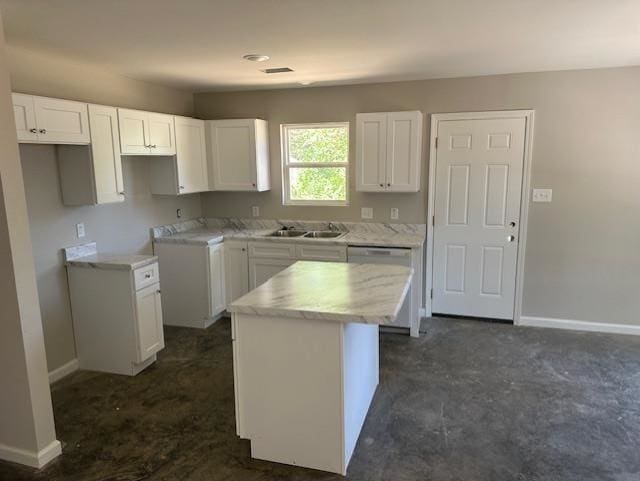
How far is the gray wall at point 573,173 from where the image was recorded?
402 cm

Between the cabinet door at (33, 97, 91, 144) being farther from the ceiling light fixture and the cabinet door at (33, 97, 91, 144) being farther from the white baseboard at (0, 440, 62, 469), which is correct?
the white baseboard at (0, 440, 62, 469)

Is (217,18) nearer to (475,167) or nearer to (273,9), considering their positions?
(273,9)

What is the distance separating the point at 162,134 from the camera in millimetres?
4180

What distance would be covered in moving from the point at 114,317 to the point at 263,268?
1527 millimetres

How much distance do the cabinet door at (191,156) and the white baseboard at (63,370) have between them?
1.81 meters

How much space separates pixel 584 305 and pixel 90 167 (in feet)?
14.9

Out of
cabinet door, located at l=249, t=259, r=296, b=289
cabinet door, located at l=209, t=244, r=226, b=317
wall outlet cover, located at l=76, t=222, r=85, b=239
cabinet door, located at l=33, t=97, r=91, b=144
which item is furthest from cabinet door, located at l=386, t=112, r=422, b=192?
wall outlet cover, located at l=76, t=222, r=85, b=239

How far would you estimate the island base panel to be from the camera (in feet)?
7.58

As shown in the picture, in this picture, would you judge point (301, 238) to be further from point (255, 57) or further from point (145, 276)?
point (255, 57)

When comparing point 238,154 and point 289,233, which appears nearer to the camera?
point 238,154

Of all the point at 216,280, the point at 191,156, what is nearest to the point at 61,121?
the point at 191,156

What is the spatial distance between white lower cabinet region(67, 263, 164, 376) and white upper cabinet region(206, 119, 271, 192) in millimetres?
1539

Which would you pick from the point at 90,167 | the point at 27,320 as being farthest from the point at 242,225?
the point at 27,320

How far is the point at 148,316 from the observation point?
3605 millimetres
